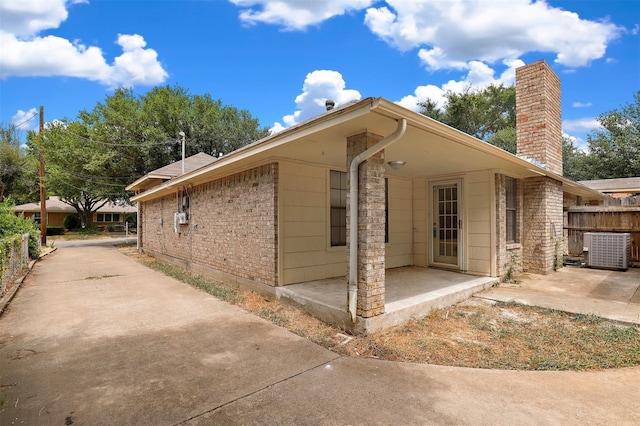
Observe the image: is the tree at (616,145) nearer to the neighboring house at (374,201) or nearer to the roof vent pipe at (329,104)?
the neighboring house at (374,201)

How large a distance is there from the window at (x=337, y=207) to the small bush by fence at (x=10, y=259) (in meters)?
Answer: 6.31

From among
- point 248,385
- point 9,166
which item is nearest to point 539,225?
point 248,385

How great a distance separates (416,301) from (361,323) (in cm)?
121

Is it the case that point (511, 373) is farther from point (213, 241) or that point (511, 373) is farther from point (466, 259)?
point (213, 241)

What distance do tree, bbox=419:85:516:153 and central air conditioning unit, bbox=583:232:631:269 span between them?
50.9ft

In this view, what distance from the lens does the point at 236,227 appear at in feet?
21.9

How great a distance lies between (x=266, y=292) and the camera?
5730 mm

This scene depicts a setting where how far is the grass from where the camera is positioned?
3.17 m

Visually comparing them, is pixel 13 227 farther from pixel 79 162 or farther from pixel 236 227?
pixel 79 162

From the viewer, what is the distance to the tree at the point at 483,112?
22781 millimetres

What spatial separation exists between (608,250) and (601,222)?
1.16 m

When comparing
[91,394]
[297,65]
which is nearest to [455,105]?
[297,65]

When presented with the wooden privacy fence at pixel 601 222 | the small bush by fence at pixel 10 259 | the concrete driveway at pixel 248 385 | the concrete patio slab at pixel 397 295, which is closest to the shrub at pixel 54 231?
the small bush by fence at pixel 10 259

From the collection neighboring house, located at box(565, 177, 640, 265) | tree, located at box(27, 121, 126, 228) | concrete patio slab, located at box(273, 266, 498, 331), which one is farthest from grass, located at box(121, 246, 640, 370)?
tree, located at box(27, 121, 126, 228)
